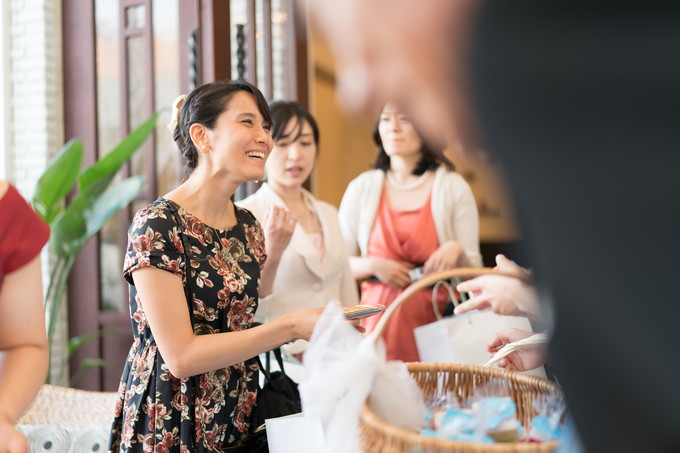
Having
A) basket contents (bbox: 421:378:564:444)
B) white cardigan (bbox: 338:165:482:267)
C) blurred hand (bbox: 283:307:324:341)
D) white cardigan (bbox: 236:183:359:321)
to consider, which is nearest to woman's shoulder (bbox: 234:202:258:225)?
blurred hand (bbox: 283:307:324:341)

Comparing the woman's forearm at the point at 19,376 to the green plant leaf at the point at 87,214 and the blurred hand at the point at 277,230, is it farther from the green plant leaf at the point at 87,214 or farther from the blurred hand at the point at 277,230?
the green plant leaf at the point at 87,214

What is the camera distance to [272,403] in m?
1.66

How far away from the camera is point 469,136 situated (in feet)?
2.07

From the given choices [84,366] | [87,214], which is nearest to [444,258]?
[87,214]

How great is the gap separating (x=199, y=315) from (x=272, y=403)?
0.92 feet

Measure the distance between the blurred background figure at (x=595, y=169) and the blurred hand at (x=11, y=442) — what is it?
831mm

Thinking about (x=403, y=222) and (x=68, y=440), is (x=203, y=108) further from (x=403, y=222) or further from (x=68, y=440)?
(x=403, y=222)

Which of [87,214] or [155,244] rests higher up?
[87,214]

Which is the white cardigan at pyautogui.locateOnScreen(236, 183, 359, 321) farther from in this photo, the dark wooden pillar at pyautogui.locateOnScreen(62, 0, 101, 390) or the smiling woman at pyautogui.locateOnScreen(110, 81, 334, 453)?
the dark wooden pillar at pyautogui.locateOnScreen(62, 0, 101, 390)

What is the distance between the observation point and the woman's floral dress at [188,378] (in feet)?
5.05

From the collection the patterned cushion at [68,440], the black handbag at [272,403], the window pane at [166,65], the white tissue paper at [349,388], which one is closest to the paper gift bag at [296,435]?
the black handbag at [272,403]

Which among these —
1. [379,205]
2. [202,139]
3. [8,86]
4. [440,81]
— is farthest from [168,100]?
[440,81]

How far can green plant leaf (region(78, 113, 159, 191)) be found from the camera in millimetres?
3465

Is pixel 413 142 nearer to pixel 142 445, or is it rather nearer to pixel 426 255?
pixel 426 255
